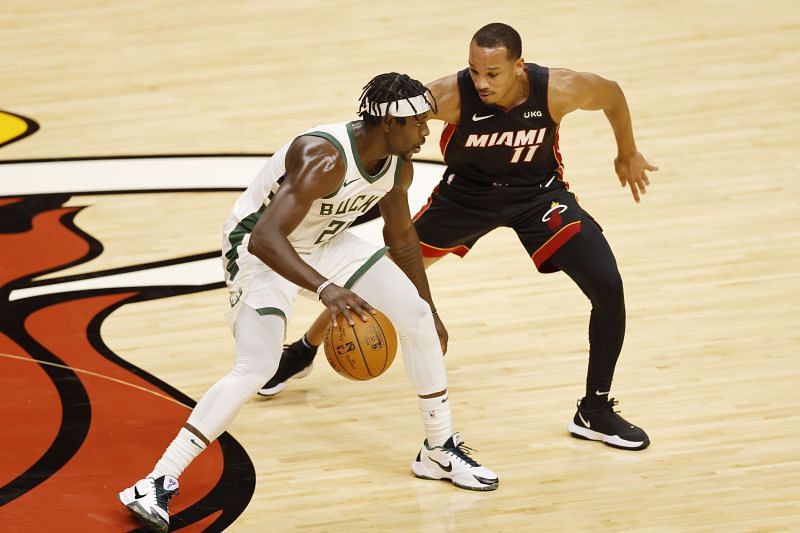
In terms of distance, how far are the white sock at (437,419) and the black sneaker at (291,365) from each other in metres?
1.07

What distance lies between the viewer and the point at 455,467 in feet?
18.1

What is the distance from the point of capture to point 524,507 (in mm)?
5355

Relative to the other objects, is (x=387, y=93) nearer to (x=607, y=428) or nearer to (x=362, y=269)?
(x=362, y=269)

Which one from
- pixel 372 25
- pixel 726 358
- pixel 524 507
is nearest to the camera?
pixel 524 507

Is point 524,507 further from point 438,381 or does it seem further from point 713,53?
point 713,53

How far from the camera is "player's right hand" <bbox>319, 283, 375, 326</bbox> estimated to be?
4.89m

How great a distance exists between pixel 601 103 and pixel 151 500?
257 cm

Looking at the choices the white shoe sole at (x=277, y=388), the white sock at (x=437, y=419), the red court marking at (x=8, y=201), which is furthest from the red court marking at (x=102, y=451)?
the red court marking at (x=8, y=201)

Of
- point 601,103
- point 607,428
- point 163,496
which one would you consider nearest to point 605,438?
point 607,428

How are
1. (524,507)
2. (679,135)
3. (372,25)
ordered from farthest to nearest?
1. (372,25)
2. (679,135)
3. (524,507)

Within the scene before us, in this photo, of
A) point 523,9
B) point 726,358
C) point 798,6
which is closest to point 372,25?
point 523,9

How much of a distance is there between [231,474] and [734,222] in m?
3.96

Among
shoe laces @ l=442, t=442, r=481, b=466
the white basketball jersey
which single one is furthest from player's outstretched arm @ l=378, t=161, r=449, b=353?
shoe laces @ l=442, t=442, r=481, b=466

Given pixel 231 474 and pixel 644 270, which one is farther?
pixel 644 270
